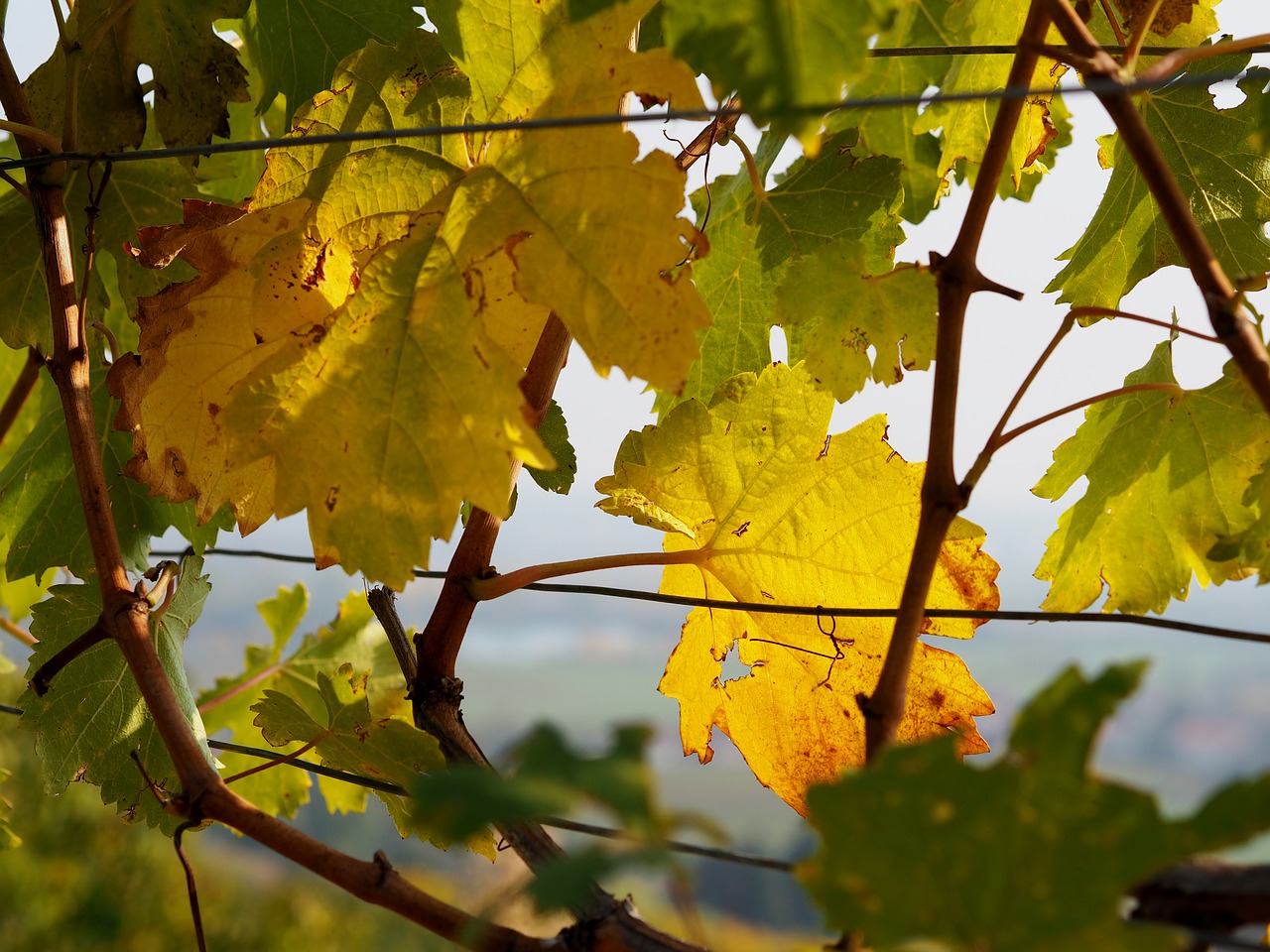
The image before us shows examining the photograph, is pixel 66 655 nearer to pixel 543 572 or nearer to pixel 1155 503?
pixel 543 572

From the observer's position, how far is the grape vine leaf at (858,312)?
19.0 inches

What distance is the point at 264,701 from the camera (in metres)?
0.57

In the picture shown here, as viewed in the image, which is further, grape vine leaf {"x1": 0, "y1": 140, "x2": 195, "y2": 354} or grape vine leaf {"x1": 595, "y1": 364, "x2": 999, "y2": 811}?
grape vine leaf {"x1": 0, "y1": 140, "x2": 195, "y2": 354}

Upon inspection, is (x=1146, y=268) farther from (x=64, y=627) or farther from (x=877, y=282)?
(x=64, y=627)

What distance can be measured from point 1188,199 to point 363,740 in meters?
0.56

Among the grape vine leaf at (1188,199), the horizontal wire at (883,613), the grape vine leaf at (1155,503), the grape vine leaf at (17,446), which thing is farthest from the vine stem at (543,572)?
the grape vine leaf at (17,446)

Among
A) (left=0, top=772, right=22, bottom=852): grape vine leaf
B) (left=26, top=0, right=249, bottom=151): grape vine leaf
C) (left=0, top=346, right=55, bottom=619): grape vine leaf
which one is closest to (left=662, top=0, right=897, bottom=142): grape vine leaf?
(left=26, top=0, right=249, bottom=151): grape vine leaf

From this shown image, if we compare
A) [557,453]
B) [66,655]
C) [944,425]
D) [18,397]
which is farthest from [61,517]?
[944,425]

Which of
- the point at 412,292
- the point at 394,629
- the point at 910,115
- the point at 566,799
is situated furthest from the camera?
the point at 910,115

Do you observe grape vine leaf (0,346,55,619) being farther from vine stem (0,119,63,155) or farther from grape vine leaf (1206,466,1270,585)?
grape vine leaf (1206,466,1270,585)

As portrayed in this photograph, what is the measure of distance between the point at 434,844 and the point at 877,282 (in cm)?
37

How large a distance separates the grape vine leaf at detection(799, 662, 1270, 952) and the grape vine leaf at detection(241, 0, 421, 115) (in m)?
0.53

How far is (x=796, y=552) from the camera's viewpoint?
0.56 m

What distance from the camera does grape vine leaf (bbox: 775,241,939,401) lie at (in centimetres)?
48
